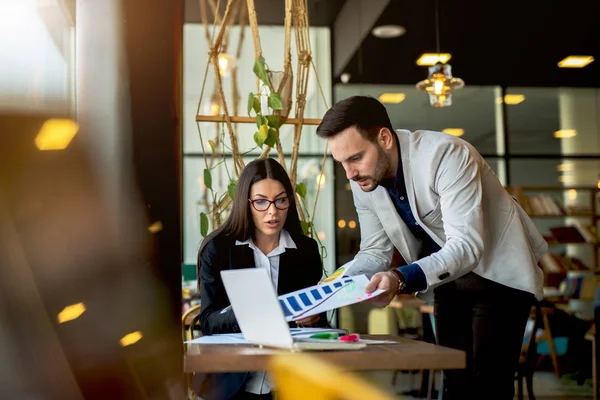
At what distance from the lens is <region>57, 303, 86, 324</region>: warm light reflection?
137cm

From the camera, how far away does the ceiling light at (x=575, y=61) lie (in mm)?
8281

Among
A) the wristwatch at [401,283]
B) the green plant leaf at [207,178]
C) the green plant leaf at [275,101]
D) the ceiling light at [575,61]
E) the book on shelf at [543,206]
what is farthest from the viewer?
the ceiling light at [575,61]

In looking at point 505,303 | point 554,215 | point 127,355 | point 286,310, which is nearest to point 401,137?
point 505,303

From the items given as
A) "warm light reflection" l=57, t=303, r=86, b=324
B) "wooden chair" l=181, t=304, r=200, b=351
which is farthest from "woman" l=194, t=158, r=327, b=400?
"warm light reflection" l=57, t=303, r=86, b=324

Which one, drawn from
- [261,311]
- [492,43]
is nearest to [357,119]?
[261,311]

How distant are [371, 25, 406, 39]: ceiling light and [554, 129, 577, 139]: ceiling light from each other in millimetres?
2457

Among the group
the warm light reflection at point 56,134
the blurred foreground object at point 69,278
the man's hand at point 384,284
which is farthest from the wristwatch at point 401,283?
the warm light reflection at point 56,134

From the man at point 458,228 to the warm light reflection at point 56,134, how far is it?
1014mm

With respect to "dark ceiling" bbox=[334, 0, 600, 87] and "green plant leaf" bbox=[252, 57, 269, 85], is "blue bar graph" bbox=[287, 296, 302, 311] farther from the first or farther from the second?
"dark ceiling" bbox=[334, 0, 600, 87]

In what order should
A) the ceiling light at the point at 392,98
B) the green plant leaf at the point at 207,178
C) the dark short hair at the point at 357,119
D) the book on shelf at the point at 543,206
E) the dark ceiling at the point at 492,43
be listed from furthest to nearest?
1. the ceiling light at the point at 392,98
2. the book on shelf at the point at 543,206
3. the dark ceiling at the point at 492,43
4. the green plant leaf at the point at 207,178
5. the dark short hair at the point at 357,119

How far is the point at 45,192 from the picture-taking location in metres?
1.34

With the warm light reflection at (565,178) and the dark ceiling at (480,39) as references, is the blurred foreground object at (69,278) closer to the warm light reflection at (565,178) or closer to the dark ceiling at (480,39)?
the dark ceiling at (480,39)

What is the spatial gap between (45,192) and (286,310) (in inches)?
23.9

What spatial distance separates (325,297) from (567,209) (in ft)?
23.6
